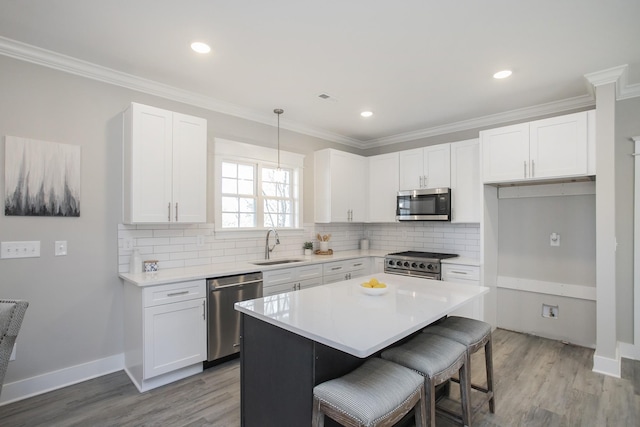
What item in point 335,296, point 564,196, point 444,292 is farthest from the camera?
point 564,196

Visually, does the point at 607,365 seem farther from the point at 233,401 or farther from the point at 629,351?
the point at 233,401

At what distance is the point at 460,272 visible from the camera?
391 cm

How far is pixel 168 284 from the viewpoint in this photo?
277 cm

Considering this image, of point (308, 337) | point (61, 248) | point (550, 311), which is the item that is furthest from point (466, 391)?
point (61, 248)

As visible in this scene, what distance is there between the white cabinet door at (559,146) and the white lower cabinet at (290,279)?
257 cm

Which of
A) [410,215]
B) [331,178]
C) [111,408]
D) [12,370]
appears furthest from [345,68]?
[12,370]

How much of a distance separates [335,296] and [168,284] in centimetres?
148

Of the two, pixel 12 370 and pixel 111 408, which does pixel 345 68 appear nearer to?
pixel 111 408

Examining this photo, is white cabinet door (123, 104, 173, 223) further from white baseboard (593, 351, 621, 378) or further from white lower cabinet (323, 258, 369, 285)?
white baseboard (593, 351, 621, 378)

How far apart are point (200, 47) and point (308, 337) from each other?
2294mm

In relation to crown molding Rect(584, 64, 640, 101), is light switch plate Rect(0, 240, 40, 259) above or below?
below

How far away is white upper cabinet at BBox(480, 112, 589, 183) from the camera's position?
124 inches

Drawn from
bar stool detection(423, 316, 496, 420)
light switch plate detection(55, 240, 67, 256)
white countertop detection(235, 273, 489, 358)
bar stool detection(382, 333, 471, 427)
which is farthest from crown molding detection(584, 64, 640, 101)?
light switch plate detection(55, 240, 67, 256)

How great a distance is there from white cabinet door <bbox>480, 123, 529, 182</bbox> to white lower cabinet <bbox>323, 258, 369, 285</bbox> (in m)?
1.91
